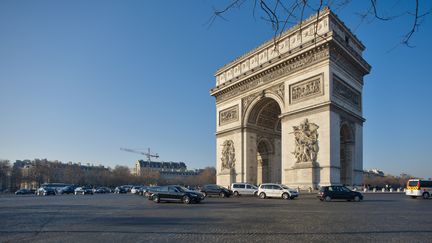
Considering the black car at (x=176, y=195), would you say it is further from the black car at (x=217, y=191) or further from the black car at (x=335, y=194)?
the black car at (x=217, y=191)

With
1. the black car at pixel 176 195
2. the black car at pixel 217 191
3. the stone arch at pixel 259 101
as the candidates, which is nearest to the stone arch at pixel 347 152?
the stone arch at pixel 259 101

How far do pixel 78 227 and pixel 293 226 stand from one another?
6004 mm

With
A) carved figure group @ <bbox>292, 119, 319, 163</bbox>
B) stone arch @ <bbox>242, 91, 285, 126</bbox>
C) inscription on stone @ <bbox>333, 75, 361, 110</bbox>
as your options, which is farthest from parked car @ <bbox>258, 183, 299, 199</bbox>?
inscription on stone @ <bbox>333, 75, 361, 110</bbox>

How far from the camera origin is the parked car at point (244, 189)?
30.9 meters

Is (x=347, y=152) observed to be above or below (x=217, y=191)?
above

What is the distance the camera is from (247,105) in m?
36.6

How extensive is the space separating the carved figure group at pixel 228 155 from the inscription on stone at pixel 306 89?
1021 cm

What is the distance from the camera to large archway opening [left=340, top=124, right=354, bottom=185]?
30.2 metres

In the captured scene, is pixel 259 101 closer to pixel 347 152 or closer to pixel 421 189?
pixel 347 152

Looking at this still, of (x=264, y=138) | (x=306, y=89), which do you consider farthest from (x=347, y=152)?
(x=264, y=138)

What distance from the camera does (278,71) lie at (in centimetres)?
3266

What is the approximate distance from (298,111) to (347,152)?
622 centimetres

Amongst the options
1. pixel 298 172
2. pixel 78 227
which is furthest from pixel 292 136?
pixel 78 227

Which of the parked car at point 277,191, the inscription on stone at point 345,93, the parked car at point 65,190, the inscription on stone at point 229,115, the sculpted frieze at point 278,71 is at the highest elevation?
the sculpted frieze at point 278,71
